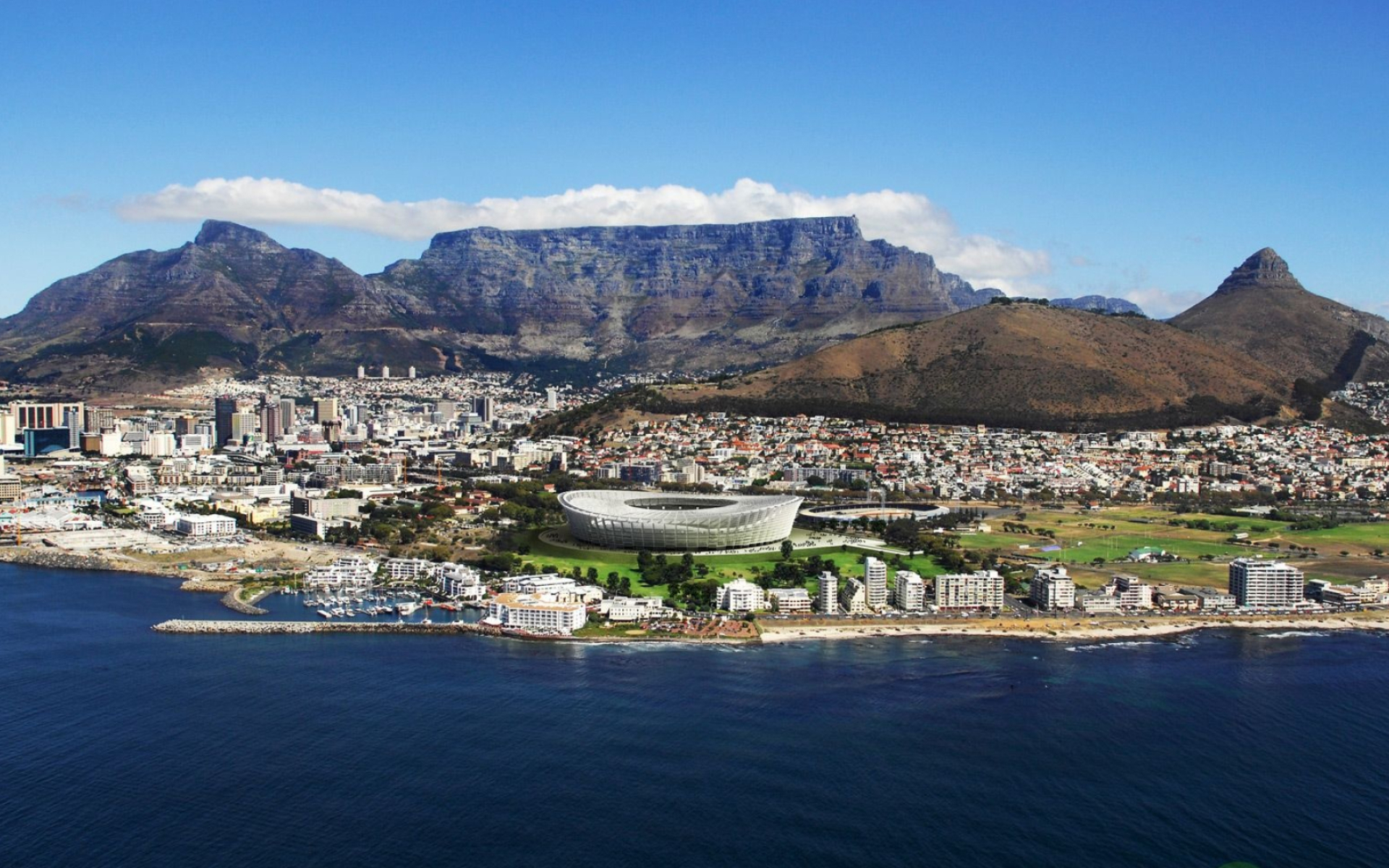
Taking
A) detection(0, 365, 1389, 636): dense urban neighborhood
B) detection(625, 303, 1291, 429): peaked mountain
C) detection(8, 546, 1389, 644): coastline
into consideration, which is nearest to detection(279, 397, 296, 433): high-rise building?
detection(0, 365, 1389, 636): dense urban neighborhood

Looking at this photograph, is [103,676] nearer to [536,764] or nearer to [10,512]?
[536,764]

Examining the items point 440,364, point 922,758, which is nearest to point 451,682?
point 922,758

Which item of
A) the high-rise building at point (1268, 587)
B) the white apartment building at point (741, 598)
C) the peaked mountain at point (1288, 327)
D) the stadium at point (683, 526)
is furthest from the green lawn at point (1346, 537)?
the peaked mountain at point (1288, 327)

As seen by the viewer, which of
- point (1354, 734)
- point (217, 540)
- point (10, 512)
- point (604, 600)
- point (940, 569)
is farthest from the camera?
point (10, 512)

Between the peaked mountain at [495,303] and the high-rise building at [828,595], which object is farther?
the peaked mountain at [495,303]

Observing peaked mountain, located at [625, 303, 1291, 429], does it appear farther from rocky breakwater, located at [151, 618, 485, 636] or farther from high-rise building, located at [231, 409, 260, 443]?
rocky breakwater, located at [151, 618, 485, 636]

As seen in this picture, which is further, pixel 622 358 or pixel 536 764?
pixel 622 358

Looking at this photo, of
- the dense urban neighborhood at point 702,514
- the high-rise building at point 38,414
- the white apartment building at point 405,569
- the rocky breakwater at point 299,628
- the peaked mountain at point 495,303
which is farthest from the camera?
the peaked mountain at point 495,303

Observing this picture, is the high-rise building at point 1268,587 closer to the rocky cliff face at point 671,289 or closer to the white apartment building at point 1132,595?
the white apartment building at point 1132,595
